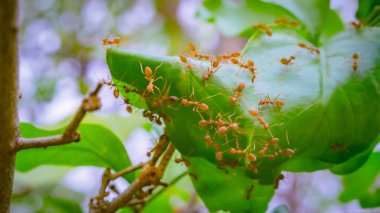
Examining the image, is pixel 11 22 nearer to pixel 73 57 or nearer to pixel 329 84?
pixel 329 84

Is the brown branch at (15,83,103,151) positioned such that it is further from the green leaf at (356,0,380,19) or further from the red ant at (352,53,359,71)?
the green leaf at (356,0,380,19)

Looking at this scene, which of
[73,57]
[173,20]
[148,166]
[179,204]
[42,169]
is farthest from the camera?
[173,20]

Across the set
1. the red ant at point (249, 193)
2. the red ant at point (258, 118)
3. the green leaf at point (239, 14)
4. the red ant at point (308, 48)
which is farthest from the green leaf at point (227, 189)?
the green leaf at point (239, 14)

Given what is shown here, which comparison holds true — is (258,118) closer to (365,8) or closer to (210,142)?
(210,142)

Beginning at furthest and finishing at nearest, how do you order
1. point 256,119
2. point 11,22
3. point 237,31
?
point 237,31
point 256,119
point 11,22

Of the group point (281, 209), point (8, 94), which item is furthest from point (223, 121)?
point (281, 209)

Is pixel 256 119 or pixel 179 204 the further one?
pixel 179 204

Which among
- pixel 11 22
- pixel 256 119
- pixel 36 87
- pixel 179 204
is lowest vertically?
pixel 179 204

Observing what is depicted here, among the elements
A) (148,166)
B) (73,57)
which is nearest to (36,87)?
(73,57)

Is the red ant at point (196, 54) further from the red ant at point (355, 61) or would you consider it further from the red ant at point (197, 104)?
the red ant at point (355, 61)
